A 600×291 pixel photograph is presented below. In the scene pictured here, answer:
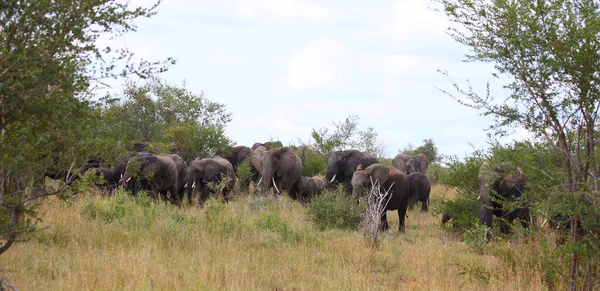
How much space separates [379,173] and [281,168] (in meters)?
7.43

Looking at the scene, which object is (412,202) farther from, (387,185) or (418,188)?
(387,185)

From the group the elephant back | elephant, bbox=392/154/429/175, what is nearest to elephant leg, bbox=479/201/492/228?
the elephant back

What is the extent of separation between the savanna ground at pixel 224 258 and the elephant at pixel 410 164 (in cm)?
1472

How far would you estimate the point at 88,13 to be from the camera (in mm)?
7078

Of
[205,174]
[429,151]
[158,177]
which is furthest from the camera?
[429,151]

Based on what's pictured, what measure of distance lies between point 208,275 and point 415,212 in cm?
1347

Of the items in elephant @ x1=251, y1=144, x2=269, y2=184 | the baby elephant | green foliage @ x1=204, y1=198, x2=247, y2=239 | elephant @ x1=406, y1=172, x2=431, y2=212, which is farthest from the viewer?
elephant @ x1=251, y1=144, x2=269, y2=184

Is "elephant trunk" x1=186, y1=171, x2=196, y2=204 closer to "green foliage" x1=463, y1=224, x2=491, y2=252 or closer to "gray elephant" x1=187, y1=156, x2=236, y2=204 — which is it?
"gray elephant" x1=187, y1=156, x2=236, y2=204

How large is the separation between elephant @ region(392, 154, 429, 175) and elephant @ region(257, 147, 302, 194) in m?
6.19

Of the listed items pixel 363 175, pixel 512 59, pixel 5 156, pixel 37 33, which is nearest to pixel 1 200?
pixel 5 156

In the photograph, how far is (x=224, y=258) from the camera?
977 cm

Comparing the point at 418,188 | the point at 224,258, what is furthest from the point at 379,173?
the point at 224,258

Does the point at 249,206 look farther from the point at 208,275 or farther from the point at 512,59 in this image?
the point at 512,59

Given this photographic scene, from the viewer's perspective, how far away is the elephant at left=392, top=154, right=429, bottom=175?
28.5 meters
